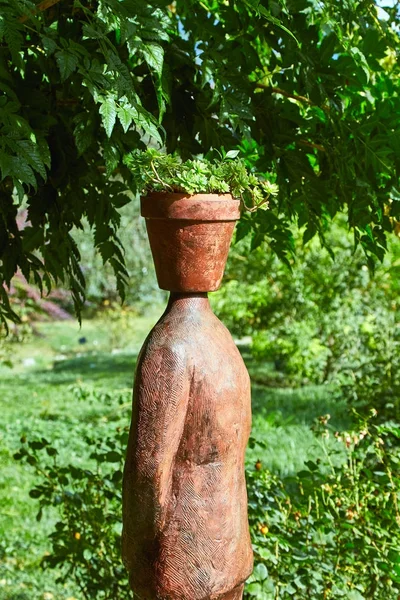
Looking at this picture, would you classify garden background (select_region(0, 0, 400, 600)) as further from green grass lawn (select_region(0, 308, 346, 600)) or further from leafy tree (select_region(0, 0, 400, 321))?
green grass lawn (select_region(0, 308, 346, 600))

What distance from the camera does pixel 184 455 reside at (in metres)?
1.87

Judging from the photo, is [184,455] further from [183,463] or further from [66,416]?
[66,416]

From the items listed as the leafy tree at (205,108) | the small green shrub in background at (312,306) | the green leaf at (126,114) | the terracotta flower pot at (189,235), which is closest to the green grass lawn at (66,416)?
the small green shrub in background at (312,306)

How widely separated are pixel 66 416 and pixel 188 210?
6.31 m

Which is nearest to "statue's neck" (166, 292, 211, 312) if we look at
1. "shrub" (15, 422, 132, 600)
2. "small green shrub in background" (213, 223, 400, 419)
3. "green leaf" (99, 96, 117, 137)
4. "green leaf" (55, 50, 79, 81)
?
"green leaf" (99, 96, 117, 137)

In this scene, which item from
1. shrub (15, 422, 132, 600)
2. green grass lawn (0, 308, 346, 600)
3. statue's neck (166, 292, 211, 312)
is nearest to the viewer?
statue's neck (166, 292, 211, 312)

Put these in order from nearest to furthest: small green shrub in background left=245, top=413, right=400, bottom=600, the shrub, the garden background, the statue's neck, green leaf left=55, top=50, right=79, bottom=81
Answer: green leaf left=55, top=50, right=79, bottom=81, the garden background, the statue's neck, small green shrub in background left=245, top=413, right=400, bottom=600, the shrub

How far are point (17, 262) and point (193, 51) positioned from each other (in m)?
0.79

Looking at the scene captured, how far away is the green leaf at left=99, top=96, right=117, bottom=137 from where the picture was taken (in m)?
1.71

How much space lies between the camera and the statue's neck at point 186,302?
74.9 inches

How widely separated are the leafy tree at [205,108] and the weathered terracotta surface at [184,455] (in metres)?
0.35

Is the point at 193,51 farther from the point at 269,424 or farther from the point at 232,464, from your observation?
the point at 269,424

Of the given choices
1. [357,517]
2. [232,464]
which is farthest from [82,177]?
[357,517]

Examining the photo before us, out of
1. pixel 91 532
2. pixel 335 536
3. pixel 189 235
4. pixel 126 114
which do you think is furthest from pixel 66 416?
pixel 126 114
